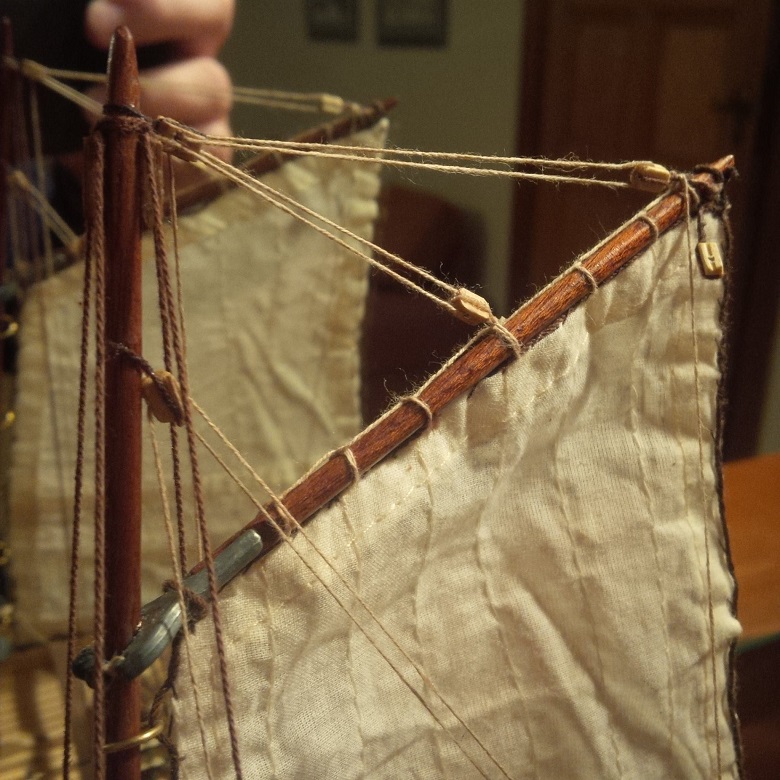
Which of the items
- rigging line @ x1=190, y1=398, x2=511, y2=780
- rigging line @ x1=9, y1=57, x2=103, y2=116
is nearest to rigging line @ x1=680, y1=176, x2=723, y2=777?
rigging line @ x1=190, y1=398, x2=511, y2=780

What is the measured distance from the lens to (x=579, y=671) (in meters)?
0.63

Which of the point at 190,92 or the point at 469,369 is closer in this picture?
the point at 469,369

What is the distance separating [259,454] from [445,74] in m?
0.50

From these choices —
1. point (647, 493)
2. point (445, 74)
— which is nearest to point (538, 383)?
point (647, 493)

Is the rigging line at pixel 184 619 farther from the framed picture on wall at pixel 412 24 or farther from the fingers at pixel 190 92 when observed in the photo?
the framed picture on wall at pixel 412 24

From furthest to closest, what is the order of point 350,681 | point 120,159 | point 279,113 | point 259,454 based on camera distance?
point 259,454 < point 279,113 < point 350,681 < point 120,159

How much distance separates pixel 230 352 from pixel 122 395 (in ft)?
1.68

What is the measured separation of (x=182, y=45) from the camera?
2.67ft

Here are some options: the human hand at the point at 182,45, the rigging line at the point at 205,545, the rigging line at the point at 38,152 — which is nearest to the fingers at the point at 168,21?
the human hand at the point at 182,45

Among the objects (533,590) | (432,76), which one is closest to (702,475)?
(533,590)

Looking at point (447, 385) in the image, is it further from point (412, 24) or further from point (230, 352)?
point (412, 24)

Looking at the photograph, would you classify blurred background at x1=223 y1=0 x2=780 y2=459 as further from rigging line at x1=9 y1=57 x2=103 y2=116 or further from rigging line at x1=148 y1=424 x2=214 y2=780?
rigging line at x1=148 y1=424 x2=214 y2=780

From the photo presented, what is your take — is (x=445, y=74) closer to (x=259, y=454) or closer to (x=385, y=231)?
(x=385, y=231)

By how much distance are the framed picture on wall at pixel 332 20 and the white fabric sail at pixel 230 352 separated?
0.15 metres
